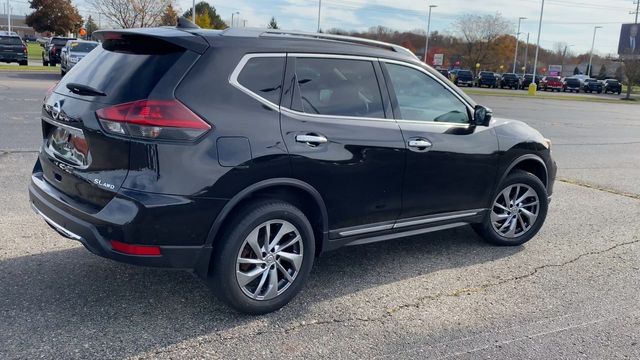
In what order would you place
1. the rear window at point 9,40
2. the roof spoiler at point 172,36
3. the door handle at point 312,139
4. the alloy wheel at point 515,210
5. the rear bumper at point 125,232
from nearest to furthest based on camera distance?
the rear bumper at point 125,232 → the roof spoiler at point 172,36 → the door handle at point 312,139 → the alloy wheel at point 515,210 → the rear window at point 9,40

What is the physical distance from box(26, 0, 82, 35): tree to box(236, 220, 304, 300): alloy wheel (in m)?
67.0

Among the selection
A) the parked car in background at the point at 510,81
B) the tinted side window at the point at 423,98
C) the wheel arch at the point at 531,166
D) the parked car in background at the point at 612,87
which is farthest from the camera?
the parked car in background at the point at 612,87

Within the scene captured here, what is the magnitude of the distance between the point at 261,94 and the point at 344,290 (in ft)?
5.23

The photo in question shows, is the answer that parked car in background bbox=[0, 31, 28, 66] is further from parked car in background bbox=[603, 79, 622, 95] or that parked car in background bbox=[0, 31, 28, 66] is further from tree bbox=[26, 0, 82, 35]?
parked car in background bbox=[603, 79, 622, 95]

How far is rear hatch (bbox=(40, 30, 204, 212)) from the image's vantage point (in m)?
3.37

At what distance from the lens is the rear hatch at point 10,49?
31.2 meters

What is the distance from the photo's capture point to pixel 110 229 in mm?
3309

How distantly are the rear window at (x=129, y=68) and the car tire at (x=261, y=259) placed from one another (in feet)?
3.19

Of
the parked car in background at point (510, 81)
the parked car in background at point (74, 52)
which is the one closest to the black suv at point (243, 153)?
the parked car in background at point (74, 52)

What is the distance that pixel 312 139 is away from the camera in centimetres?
382

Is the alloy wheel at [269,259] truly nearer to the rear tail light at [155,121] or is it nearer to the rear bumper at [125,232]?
the rear bumper at [125,232]

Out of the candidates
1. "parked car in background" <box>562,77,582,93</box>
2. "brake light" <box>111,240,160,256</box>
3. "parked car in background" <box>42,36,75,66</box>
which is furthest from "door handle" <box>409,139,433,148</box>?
"parked car in background" <box>562,77,582,93</box>

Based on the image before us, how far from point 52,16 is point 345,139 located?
2648 inches

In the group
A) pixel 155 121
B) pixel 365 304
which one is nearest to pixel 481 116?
pixel 365 304
